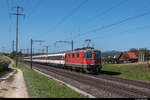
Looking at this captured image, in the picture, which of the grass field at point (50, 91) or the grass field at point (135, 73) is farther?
the grass field at point (135, 73)

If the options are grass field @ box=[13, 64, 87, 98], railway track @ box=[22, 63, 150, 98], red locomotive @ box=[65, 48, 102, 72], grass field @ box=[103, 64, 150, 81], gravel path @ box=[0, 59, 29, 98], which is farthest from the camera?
red locomotive @ box=[65, 48, 102, 72]

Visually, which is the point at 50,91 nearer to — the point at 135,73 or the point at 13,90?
the point at 13,90

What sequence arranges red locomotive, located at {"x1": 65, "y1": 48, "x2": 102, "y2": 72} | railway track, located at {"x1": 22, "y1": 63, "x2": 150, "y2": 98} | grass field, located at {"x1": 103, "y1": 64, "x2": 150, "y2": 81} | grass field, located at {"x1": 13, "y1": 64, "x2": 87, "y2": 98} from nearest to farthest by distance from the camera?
grass field, located at {"x1": 13, "y1": 64, "x2": 87, "y2": 98}, railway track, located at {"x1": 22, "y1": 63, "x2": 150, "y2": 98}, grass field, located at {"x1": 103, "y1": 64, "x2": 150, "y2": 81}, red locomotive, located at {"x1": 65, "y1": 48, "x2": 102, "y2": 72}

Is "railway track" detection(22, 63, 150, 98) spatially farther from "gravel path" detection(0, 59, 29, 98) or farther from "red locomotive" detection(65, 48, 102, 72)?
"red locomotive" detection(65, 48, 102, 72)

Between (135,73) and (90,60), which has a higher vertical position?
(90,60)

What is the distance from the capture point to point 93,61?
26.0 m

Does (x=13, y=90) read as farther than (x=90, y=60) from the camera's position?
No

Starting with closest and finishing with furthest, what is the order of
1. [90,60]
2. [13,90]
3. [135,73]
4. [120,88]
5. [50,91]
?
[50,91], [13,90], [120,88], [135,73], [90,60]

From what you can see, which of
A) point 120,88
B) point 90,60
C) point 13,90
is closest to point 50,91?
point 13,90

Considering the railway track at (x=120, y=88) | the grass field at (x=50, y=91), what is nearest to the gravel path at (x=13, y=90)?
the grass field at (x=50, y=91)

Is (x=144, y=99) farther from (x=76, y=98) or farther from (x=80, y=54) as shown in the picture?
(x=80, y=54)

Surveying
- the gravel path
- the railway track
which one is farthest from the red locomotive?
the gravel path

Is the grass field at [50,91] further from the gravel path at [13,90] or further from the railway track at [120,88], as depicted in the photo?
the railway track at [120,88]

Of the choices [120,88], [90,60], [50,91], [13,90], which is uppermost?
[90,60]
